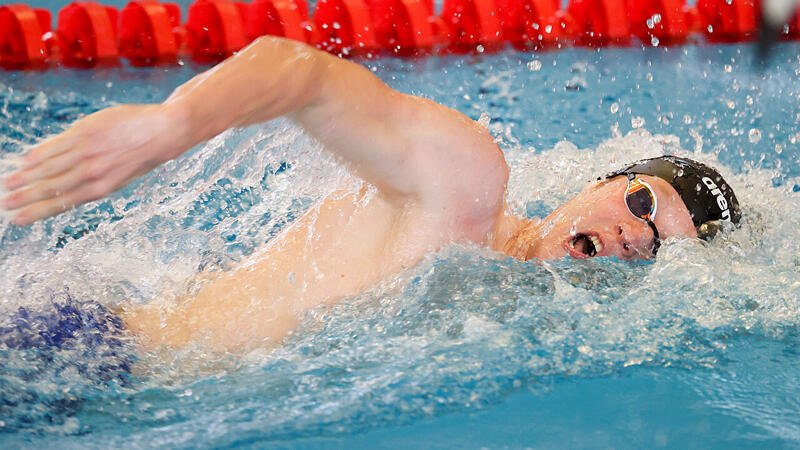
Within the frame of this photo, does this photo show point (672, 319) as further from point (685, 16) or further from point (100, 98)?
point (685, 16)

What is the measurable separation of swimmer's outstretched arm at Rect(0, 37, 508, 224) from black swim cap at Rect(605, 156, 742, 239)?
0.51 meters

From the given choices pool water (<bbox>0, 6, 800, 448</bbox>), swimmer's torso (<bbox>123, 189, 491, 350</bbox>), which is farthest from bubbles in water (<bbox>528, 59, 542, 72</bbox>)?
swimmer's torso (<bbox>123, 189, 491, 350</bbox>)

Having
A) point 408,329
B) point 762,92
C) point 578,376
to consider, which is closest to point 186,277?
point 408,329

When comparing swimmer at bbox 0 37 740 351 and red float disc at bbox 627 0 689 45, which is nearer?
swimmer at bbox 0 37 740 351

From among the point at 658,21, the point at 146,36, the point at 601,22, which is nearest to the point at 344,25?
the point at 146,36

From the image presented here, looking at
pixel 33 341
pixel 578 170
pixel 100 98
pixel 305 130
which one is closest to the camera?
pixel 305 130

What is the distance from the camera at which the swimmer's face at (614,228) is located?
5.57ft

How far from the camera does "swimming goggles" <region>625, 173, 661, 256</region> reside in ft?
5.56

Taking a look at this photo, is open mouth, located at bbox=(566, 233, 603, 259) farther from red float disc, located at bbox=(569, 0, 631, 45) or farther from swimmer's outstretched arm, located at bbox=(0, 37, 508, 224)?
red float disc, located at bbox=(569, 0, 631, 45)

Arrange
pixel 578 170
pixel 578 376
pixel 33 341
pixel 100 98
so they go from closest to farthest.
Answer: pixel 33 341 → pixel 578 376 → pixel 578 170 → pixel 100 98

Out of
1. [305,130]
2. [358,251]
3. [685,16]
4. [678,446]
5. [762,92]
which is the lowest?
[678,446]

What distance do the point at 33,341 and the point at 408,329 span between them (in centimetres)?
68

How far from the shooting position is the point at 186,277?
1.70m

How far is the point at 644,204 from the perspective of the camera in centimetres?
170
